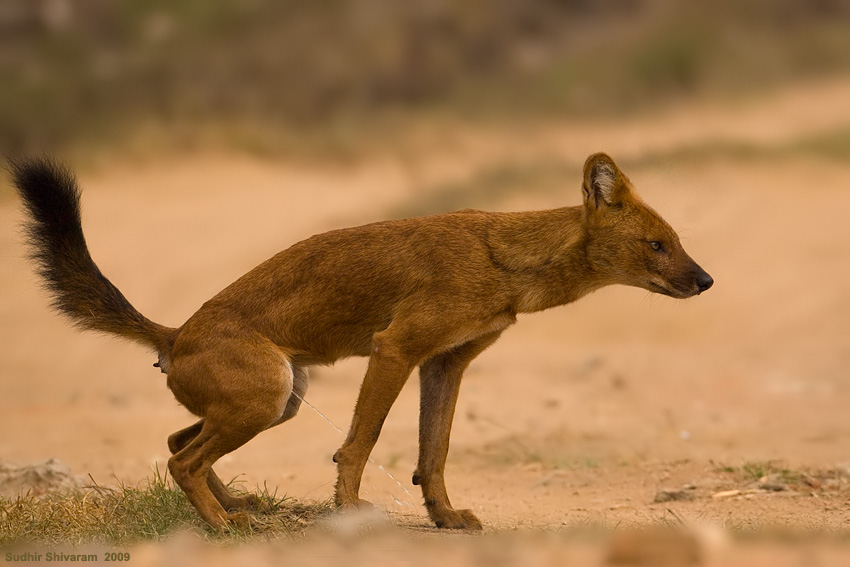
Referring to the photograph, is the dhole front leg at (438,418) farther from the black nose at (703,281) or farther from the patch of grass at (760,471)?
the patch of grass at (760,471)

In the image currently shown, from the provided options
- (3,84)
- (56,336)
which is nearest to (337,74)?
(3,84)

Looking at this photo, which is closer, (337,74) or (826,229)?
(826,229)

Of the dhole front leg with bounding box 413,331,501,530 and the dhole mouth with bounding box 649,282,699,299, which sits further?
the dhole front leg with bounding box 413,331,501,530

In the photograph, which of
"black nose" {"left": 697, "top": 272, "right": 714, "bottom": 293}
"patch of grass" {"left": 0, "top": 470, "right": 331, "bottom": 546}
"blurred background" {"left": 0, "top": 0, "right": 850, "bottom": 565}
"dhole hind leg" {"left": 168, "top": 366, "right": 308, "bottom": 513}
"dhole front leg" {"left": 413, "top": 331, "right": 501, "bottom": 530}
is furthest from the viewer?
"blurred background" {"left": 0, "top": 0, "right": 850, "bottom": 565}

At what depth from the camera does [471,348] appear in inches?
302

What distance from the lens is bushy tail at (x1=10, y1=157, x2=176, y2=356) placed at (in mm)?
7492

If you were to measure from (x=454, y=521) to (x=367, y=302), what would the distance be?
4.71 feet

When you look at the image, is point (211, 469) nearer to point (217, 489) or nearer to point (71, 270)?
point (217, 489)

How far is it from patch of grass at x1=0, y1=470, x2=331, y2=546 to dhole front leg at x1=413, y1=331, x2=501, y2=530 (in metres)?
0.64

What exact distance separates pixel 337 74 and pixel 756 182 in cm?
791

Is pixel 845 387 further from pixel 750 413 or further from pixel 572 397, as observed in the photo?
pixel 572 397

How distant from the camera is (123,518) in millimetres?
7230

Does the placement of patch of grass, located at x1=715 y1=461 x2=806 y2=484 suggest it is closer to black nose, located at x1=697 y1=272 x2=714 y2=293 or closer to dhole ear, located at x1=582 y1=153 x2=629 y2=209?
black nose, located at x1=697 y1=272 x2=714 y2=293

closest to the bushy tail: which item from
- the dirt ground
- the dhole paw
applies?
the dirt ground
